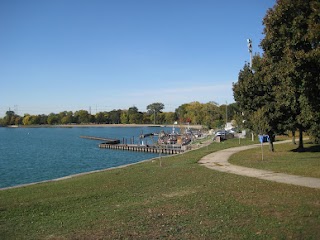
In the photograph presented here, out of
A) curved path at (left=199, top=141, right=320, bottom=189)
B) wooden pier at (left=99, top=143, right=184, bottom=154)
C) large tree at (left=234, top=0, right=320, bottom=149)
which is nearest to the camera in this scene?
large tree at (left=234, top=0, right=320, bottom=149)

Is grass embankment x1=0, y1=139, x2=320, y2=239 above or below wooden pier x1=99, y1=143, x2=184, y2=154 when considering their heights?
above

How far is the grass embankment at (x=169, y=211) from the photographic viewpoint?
834 cm

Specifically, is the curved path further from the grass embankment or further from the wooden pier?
the wooden pier

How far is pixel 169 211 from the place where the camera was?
10.4 metres

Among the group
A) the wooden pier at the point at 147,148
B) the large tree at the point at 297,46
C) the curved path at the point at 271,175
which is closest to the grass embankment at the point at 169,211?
the curved path at the point at 271,175

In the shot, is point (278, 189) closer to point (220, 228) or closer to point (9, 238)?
point (220, 228)

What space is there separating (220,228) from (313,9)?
30.6 feet

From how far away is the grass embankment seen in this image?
8336 millimetres

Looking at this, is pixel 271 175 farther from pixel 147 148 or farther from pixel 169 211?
pixel 147 148

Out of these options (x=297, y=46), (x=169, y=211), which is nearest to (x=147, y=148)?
(x=297, y=46)

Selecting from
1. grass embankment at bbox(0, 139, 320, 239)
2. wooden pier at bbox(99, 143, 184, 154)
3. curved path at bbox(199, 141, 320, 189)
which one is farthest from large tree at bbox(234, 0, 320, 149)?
wooden pier at bbox(99, 143, 184, 154)

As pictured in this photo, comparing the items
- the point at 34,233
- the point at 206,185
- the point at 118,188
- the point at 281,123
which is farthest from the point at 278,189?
the point at 281,123

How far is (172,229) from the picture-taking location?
855 cm

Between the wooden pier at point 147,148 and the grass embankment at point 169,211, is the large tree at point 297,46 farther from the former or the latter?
the wooden pier at point 147,148
